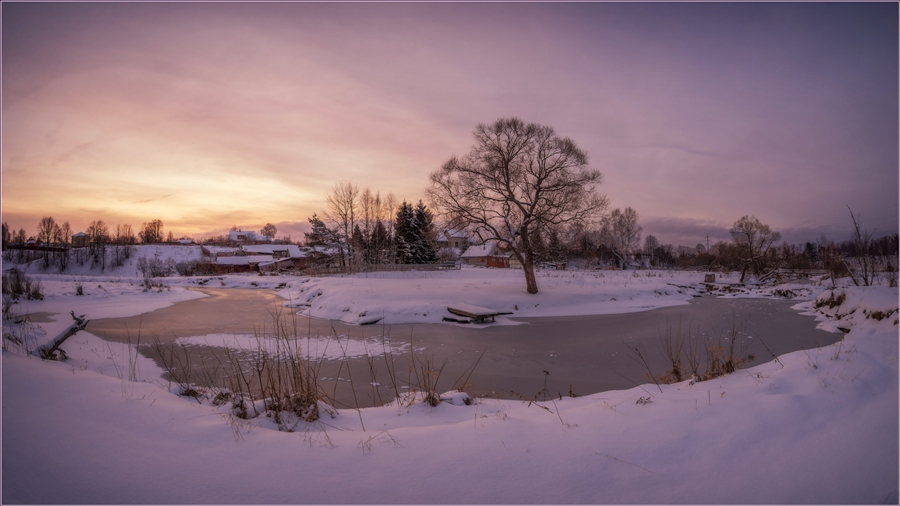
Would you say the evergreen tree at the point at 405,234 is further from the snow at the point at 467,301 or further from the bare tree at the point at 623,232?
the bare tree at the point at 623,232

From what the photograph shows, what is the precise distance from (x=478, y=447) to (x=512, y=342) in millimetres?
8509

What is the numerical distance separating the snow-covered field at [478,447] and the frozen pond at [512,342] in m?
1.73

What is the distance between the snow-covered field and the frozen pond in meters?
1.73

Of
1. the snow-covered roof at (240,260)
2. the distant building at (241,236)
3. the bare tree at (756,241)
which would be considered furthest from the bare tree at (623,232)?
the distant building at (241,236)

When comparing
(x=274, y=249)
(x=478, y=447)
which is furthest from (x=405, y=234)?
(x=274, y=249)

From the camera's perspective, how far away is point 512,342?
36.9 feet

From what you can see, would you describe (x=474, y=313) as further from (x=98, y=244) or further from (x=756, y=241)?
(x=98, y=244)

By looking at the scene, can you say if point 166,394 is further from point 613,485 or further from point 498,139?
point 498,139

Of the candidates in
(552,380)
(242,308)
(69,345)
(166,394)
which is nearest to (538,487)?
(166,394)

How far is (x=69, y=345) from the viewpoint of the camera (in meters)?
9.02

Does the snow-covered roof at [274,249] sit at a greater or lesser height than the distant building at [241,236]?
lesser

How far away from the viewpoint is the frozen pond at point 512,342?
712 cm

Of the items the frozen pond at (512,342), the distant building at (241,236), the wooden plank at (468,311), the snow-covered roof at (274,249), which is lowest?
the frozen pond at (512,342)

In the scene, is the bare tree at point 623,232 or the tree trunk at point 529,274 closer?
the tree trunk at point 529,274
